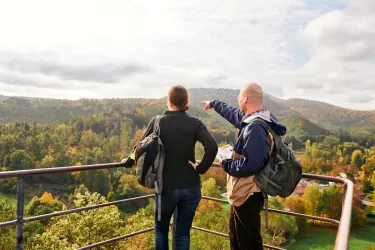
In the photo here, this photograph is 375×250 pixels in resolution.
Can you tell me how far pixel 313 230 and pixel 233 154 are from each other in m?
51.2

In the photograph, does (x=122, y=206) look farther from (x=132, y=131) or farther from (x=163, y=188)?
(x=132, y=131)

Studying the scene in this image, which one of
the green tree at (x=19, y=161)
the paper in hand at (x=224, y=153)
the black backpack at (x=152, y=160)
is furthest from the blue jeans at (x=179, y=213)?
the green tree at (x=19, y=161)

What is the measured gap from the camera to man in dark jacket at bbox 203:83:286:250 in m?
2.35

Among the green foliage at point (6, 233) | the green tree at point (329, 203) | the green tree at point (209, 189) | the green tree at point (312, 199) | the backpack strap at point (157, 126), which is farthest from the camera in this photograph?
the green tree at point (209, 189)

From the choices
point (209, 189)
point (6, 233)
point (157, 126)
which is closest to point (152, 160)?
point (157, 126)

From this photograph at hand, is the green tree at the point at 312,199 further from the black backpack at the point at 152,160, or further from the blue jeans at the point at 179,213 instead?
the black backpack at the point at 152,160

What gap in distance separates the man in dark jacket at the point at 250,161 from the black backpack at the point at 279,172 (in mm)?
68

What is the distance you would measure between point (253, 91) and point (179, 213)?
128cm

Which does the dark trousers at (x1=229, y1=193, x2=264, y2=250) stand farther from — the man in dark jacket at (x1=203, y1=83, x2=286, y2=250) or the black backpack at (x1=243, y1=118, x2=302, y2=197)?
the black backpack at (x1=243, y1=118, x2=302, y2=197)

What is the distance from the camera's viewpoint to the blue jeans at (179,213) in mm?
2855

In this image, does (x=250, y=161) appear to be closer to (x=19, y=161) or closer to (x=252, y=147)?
(x=252, y=147)

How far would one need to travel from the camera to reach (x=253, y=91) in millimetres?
2617

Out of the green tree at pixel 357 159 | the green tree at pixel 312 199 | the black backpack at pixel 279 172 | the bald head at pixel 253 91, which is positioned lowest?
the green tree at pixel 312 199

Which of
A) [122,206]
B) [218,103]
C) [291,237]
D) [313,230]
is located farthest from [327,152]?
[218,103]
